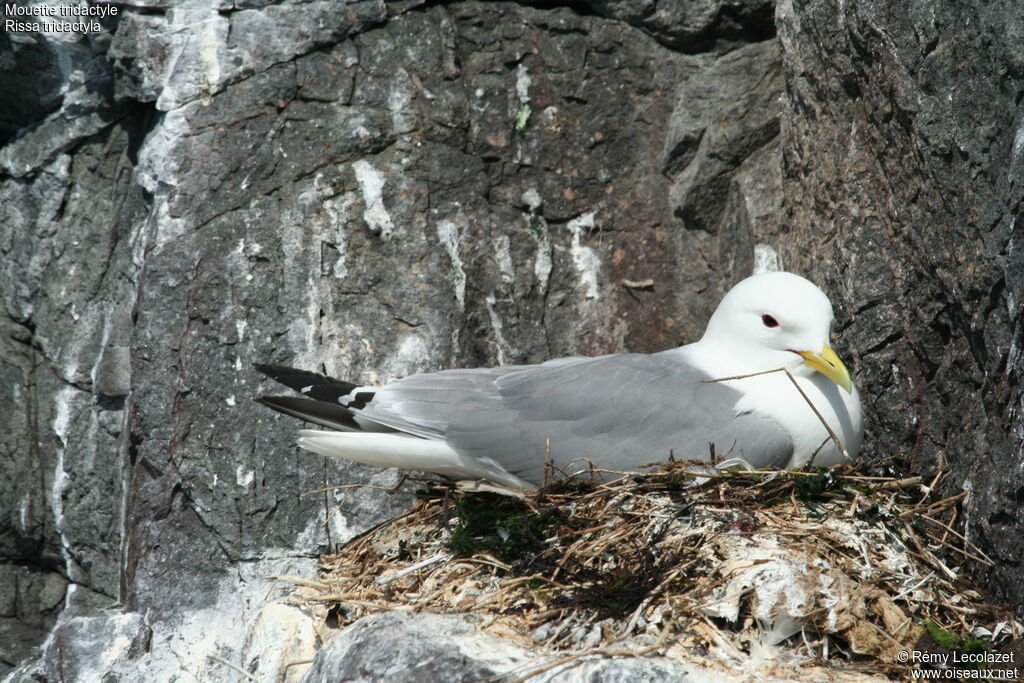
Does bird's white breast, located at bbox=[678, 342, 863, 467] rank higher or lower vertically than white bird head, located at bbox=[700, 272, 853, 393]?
lower

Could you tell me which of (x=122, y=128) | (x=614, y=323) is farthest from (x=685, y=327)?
(x=122, y=128)

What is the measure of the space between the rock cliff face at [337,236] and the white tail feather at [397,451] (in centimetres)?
57

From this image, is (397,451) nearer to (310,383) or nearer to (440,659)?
(310,383)

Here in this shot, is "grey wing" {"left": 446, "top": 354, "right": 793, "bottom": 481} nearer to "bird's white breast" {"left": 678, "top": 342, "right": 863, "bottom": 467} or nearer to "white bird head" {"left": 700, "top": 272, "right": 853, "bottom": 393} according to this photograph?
"bird's white breast" {"left": 678, "top": 342, "right": 863, "bottom": 467}

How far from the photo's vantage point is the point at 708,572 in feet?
9.86

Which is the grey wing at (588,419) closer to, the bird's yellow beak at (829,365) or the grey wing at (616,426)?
the grey wing at (616,426)

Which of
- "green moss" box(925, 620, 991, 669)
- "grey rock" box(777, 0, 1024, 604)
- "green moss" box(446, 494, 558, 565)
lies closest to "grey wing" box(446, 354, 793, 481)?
"green moss" box(446, 494, 558, 565)

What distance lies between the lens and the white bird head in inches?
139

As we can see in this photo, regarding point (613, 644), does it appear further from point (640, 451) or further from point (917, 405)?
point (917, 405)

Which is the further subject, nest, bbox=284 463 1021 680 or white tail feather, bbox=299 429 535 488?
white tail feather, bbox=299 429 535 488

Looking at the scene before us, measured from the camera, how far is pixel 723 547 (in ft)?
10.1

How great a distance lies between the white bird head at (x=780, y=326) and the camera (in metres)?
3.54

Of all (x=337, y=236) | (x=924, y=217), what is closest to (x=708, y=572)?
(x=924, y=217)

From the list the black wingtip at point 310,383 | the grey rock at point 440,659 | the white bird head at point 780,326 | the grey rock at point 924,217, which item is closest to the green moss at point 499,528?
the grey rock at point 440,659
